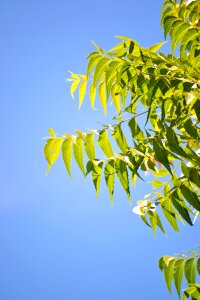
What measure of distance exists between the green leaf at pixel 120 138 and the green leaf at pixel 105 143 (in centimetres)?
8

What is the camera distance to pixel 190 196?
173cm

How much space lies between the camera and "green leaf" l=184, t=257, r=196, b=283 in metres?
2.15

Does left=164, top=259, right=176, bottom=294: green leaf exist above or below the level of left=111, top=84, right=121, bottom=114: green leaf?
below

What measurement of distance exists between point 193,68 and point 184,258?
44.6 inches

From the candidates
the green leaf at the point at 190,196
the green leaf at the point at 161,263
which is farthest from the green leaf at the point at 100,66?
the green leaf at the point at 161,263

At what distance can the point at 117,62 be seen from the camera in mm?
1931

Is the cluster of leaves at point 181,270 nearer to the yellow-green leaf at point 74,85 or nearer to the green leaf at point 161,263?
the green leaf at point 161,263

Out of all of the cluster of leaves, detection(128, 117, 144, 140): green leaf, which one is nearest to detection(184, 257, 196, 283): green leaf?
the cluster of leaves

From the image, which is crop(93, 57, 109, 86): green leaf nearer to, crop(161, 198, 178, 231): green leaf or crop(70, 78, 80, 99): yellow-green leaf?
crop(70, 78, 80, 99): yellow-green leaf

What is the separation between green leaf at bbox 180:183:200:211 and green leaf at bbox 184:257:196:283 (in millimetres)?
612

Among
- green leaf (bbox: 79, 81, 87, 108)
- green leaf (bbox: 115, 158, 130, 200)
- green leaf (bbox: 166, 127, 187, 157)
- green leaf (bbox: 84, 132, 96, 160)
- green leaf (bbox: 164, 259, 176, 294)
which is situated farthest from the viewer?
green leaf (bbox: 79, 81, 87, 108)

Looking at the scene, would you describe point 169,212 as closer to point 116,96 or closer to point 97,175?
point 97,175

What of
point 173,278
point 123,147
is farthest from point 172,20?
point 173,278

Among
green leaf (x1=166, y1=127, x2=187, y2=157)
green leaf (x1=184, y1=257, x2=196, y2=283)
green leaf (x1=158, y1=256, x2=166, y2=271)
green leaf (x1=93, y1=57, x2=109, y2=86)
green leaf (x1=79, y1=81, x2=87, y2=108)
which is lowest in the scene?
green leaf (x1=184, y1=257, x2=196, y2=283)
